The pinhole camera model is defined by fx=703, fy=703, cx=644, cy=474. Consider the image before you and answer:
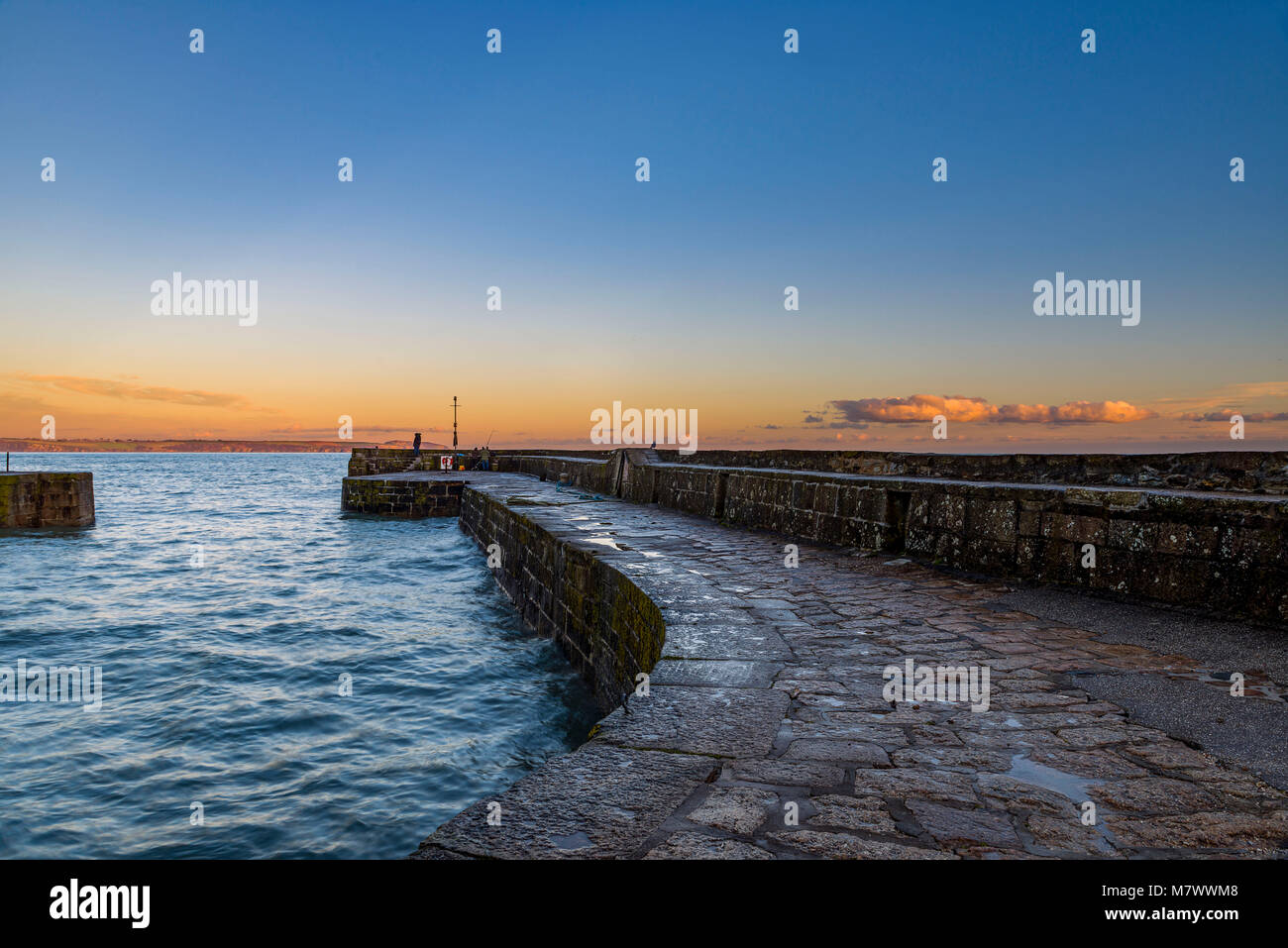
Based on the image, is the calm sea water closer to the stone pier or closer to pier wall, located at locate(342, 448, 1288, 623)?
the stone pier

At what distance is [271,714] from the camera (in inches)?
256

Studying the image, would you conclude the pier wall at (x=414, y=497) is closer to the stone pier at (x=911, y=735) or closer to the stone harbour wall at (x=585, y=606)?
the stone harbour wall at (x=585, y=606)

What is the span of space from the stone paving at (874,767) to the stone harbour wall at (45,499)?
2421 centimetres

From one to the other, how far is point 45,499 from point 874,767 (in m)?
26.6

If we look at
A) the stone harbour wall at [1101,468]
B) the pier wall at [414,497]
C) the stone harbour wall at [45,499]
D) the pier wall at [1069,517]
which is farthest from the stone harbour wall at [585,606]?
the stone harbour wall at [45,499]

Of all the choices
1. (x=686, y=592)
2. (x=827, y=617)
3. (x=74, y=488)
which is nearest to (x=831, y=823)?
(x=827, y=617)

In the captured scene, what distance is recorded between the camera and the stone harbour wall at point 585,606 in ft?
17.3

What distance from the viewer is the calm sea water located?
4.56 meters

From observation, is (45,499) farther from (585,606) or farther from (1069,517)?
→ (1069,517)

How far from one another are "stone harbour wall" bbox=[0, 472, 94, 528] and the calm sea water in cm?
804

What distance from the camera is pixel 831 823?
1976mm

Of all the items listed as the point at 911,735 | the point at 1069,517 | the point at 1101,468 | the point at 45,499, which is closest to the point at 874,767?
Result: the point at 911,735

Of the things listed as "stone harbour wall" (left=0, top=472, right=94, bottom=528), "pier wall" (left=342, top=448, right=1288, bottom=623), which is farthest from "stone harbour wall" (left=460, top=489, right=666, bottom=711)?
"stone harbour wall" (left=0, top=472, right=94, bottom=528)
